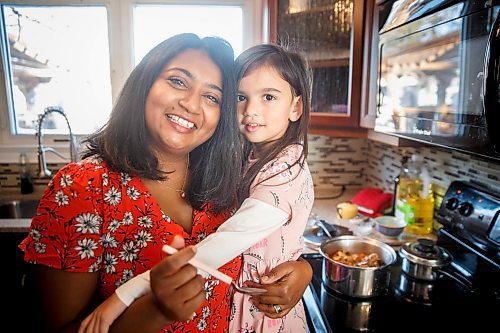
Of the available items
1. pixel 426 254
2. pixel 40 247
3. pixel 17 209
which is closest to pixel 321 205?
pixel 426 254

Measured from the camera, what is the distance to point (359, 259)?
1.29 meters

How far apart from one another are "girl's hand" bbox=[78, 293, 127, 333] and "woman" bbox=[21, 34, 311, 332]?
0.06 feet

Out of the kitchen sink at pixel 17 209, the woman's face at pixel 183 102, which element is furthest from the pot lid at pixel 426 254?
the kitchen sink at pixel 17 209

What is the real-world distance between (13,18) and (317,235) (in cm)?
228

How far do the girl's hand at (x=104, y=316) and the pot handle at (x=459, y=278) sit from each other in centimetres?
110

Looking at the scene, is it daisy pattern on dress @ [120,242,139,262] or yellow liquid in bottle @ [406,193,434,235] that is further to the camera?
yellow liquid in bottle @ [406,193,434,235]

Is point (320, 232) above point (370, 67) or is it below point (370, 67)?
below

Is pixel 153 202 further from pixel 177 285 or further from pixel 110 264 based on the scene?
pixel 177 285

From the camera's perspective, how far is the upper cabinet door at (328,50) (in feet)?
5.61

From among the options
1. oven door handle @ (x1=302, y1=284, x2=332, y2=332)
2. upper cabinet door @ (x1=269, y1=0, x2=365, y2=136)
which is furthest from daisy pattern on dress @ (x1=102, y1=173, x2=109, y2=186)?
upper cabinet door @ (x1=269, y1=0, x2=365, y2=136)

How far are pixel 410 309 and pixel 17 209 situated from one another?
2.14 metres

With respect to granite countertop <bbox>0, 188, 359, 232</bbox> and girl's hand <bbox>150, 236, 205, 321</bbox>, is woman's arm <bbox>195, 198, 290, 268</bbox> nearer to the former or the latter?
girl's hand <bbox>150, 236, 205, 321</bbox>

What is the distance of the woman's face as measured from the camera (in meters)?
0.82

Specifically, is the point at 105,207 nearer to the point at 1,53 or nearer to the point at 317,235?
the point at 317,235
